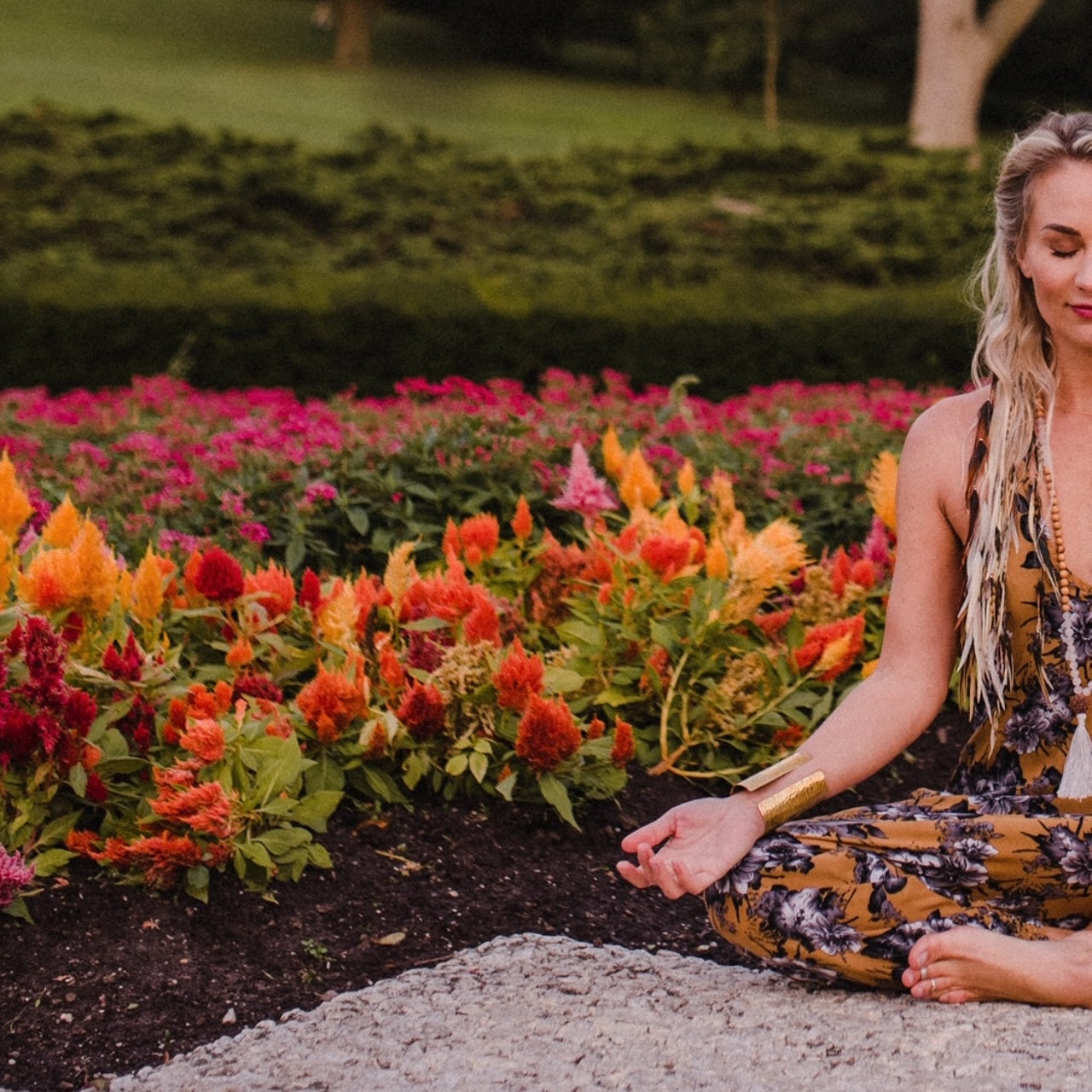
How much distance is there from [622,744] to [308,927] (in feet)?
2.16

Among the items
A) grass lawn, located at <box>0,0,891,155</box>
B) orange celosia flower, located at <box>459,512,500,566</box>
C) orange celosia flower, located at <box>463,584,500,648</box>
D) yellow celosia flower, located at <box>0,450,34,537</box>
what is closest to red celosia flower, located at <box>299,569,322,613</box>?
orange celosia flower, located at <box>463,584,500,648</box>

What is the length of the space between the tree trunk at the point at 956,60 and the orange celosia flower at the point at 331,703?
17919mm

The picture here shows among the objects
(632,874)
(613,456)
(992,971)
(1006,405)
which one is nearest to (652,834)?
(632,874)

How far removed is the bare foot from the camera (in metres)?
2.29

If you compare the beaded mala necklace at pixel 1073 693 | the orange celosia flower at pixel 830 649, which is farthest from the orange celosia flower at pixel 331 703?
the beaded mala necklace at pixel 1073 693

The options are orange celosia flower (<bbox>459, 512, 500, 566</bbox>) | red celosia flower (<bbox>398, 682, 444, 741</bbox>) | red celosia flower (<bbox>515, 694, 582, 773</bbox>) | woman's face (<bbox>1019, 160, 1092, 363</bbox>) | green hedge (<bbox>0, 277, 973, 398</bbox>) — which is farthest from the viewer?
green hedge (<bbox>0, 277, 973, 398</bbox>)

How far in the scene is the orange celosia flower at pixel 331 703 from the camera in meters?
2.80

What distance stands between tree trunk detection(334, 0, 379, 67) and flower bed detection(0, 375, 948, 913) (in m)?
21.9

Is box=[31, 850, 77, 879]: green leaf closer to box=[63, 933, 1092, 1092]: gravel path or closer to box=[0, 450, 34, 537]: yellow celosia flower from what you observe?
box=[63, 933, 1092, 1092]: gravel path

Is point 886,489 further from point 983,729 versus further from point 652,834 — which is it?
point 652,834

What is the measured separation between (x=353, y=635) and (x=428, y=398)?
14.2 ft

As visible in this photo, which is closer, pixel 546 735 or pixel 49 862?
pixel 49 862

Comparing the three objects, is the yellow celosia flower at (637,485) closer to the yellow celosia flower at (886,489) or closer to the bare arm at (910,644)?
the yellow celosia flower at (886,489)

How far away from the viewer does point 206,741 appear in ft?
8.35
